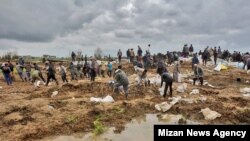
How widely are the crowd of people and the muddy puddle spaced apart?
2476mm

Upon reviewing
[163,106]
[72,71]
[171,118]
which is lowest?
[171,118]

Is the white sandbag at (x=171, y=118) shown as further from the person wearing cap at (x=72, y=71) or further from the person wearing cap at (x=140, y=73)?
the person wearing cap at (x=72, y=71)

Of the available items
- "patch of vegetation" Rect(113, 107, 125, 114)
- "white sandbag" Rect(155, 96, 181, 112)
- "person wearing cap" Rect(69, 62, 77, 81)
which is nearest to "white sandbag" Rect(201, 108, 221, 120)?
"white sandbag" Rect(155, 96, 181, 112)

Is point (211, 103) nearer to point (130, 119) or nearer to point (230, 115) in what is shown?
point (230, 115)

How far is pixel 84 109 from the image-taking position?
13.9 m

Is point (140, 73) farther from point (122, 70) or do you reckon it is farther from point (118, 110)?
point (118, 110)

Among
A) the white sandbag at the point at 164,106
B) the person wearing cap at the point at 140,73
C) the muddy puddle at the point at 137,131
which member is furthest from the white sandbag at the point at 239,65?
the muddy puddle at the point at 137,131

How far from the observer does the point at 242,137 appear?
8.19 meters

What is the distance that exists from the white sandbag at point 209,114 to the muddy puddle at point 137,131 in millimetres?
712

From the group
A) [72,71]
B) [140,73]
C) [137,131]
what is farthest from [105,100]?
[72,71]

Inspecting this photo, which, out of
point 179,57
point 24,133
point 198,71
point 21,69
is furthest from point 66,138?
point 179,57

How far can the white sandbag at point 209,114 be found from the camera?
13.0 meters

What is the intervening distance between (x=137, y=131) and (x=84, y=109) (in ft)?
9.94

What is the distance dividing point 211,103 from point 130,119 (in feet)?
12.9
